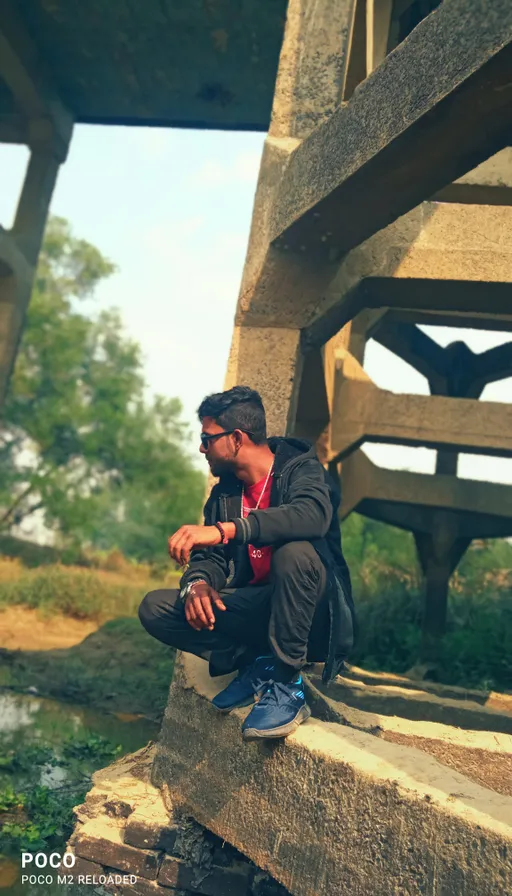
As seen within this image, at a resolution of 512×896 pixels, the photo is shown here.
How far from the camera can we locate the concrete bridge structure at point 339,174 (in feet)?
11.1

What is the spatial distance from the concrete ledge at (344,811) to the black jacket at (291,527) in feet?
1.39

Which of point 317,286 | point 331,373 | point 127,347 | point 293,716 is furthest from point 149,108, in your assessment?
point 127,347

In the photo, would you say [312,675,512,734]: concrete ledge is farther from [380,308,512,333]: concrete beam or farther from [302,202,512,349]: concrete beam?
[380,308,512,333]: concrete beam

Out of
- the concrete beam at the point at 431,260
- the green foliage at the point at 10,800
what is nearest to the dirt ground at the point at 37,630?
the green foliage at the point at 10,800

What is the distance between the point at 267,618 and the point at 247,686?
380 mm

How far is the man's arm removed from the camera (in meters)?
2.99

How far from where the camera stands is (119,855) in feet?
11.7

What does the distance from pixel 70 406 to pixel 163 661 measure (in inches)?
579

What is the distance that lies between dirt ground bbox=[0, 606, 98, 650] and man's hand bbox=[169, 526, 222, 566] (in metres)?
8.11

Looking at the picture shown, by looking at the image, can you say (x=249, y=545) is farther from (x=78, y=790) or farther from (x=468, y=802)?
(x=78, y=790)

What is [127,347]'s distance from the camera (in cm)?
2852

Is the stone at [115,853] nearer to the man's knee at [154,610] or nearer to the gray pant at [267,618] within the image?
the gray pant at [267,618]

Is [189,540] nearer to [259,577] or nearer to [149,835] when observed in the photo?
[259,577]

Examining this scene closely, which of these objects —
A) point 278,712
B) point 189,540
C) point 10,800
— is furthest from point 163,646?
point 189,540
